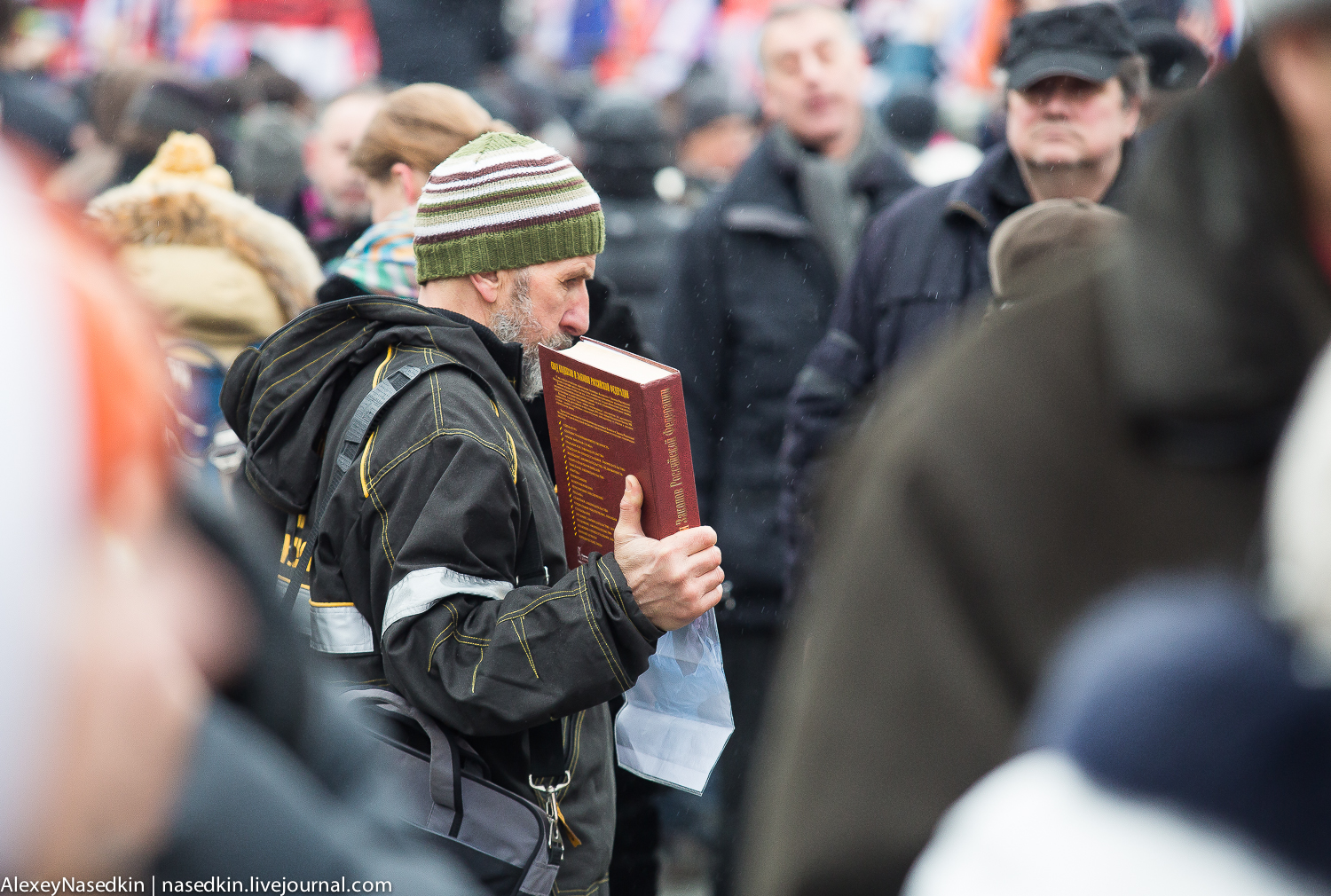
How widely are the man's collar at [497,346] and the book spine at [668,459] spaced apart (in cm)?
44

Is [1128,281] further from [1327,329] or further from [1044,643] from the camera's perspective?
[1044,643]

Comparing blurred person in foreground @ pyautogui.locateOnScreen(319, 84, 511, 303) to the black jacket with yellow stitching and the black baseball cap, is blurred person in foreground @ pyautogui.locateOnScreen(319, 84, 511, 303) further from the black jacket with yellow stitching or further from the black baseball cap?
the black baseball cap

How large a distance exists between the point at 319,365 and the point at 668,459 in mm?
727

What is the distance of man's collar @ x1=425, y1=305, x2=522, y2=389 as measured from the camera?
270cm

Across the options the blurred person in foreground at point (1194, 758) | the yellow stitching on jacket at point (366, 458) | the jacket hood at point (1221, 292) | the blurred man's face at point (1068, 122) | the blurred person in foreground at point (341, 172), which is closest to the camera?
the blurred person in foreground at point (1194, 758)

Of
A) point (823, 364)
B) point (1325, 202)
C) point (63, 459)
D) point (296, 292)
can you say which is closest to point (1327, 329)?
point (1325, 202)

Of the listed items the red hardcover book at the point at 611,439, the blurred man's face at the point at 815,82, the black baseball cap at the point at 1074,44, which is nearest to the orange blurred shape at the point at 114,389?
the red hardcover book at the point at 611,439

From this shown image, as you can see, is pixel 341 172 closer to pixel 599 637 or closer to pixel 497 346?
pixel 497 346

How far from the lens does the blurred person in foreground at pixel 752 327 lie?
4.29 metres

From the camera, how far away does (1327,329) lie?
81 cm

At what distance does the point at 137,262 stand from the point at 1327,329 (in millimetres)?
3285

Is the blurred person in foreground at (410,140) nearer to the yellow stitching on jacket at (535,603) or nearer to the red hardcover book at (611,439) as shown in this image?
the red hardcover book at (611,439)

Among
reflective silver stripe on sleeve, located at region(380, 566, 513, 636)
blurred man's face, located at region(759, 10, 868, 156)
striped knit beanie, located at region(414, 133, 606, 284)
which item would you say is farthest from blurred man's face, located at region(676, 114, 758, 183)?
reflective silver stripe on sleeve, located at region(380, 566, 513, 636)

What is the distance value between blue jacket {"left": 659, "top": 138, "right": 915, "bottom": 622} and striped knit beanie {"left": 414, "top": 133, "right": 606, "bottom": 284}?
1524mm
